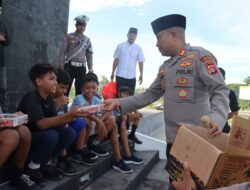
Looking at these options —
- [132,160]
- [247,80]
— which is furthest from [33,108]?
[247,80]

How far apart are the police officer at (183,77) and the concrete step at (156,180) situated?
2047 mm

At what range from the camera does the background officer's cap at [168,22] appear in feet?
8.45

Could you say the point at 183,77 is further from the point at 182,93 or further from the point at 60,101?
the point at 60,101

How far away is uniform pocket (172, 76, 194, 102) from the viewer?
2465mm

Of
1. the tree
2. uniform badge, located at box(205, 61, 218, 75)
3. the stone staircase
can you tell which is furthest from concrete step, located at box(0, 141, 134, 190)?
the tree

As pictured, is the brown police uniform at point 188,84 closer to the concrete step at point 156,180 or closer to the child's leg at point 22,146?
the child's leg at point 22,146

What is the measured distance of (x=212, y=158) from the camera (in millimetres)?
1400

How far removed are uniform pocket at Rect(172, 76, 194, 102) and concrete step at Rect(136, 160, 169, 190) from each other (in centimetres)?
220

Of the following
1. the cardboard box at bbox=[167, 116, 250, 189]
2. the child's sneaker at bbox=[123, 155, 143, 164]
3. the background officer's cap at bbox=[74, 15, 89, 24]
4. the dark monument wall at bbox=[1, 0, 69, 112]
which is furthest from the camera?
the background officer's cap at bbox=[74, 15, 89, 24]

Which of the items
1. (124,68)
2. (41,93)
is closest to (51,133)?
(41,93)

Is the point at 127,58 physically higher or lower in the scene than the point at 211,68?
higher

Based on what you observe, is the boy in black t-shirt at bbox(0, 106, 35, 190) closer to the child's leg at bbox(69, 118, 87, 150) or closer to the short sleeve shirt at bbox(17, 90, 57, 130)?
the short sleeve shirt at bbox(17, 90, 57, 130)

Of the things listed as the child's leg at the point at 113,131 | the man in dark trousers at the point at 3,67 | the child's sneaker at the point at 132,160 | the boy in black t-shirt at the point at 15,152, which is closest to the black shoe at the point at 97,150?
the child's leg at the point at 113,131

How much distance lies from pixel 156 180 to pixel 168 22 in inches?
112
